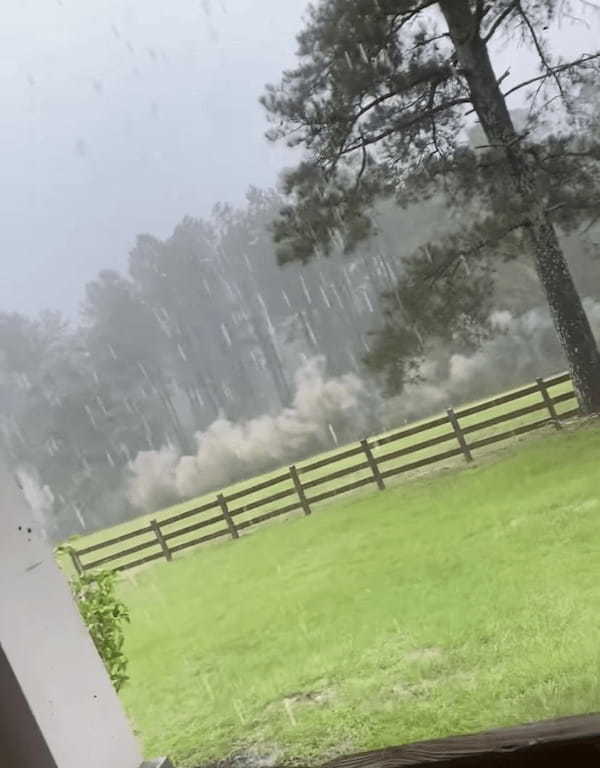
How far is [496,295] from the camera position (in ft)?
6.29

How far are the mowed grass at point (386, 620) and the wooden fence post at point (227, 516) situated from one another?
0.03 metres

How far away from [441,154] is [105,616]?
4.60 ft

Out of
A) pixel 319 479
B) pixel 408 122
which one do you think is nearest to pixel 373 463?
pixel 319 479

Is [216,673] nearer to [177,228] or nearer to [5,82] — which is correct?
[177,228]

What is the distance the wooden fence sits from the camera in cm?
192

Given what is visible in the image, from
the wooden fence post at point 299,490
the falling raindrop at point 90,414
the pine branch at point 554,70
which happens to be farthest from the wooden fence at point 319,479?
the pine branch at point 554,70

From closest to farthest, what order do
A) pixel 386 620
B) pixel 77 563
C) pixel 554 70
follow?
1. pixel 554 70
2. pixel 386 620
3. pixel 77 563

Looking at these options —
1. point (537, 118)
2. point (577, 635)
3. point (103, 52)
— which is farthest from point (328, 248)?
point (577, 635)

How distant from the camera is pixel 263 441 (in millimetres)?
2141

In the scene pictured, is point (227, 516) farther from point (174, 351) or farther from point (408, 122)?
point (408, 122)

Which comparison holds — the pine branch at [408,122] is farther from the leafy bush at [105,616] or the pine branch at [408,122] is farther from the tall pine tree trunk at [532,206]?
the leafy bush at [105,616]

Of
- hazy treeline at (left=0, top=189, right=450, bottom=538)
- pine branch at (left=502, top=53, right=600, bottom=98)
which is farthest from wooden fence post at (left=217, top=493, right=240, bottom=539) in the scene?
pine branch at (left=502, top=53, right=600, bottom=98)

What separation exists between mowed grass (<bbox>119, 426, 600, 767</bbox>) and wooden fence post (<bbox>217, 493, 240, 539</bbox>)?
0.03 meters

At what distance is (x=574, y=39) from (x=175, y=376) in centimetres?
121
